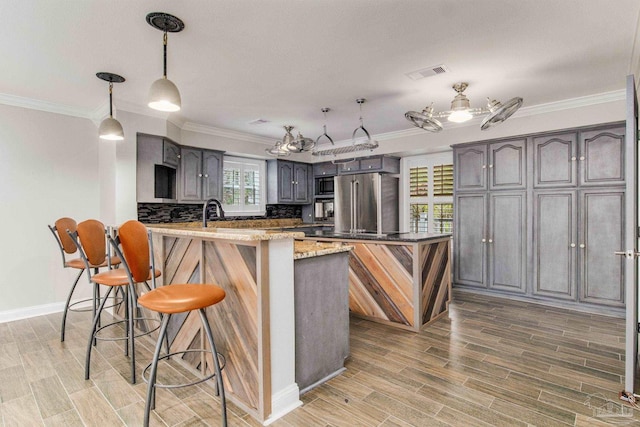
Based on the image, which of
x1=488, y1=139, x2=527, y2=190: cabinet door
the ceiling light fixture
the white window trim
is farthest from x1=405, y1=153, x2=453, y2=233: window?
the ceiling light fixture

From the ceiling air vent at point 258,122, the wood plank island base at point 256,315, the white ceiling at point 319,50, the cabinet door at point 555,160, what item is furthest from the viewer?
the ceiling air vent at point 258,122

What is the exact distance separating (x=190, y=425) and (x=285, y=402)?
1.71 ft

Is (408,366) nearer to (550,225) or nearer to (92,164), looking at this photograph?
(550,225)

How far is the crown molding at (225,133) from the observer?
16.3ft

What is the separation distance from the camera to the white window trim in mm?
5500

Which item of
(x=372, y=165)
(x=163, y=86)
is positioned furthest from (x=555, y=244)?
(x=163, y=86)

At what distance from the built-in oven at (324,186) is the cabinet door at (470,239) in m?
2.45

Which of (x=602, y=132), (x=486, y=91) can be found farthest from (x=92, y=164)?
(x=602, y=132)

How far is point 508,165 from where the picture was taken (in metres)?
4.46

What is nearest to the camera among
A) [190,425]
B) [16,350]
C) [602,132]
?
[190,425]

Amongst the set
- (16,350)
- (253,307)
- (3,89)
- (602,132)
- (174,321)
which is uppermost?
(3,89)

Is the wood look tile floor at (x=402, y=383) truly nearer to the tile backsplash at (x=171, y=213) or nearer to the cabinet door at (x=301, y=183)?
the tile backsplash at (x=171, y=213)

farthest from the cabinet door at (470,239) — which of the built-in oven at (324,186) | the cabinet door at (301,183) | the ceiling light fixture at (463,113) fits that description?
the cabinet door at (301,183)

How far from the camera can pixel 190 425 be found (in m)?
1.83
